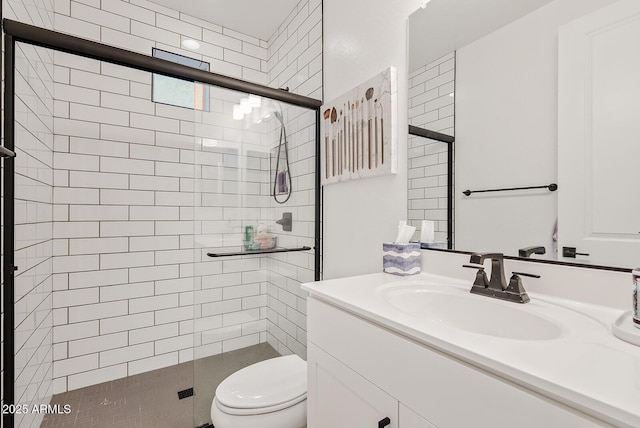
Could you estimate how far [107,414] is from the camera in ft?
5.74

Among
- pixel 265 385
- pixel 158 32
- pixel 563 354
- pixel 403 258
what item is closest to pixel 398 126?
pixel 403 258

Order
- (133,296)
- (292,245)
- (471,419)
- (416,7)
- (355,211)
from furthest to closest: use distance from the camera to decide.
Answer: (133,296)
(292,245)
(355,211)
(416,7)
(471,419)

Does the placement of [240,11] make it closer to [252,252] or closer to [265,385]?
[252,252]

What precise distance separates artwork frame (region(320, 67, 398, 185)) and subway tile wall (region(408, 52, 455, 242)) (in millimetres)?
95

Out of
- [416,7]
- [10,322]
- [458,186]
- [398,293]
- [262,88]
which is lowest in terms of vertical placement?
[10,322]

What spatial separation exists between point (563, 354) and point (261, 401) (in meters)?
1.13

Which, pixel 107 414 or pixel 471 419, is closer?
pixel 471 419

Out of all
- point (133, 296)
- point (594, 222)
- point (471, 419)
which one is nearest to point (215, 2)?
point (133, 296)

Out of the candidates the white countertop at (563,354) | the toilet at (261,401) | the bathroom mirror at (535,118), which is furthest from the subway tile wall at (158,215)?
the white countertop at (563,354)

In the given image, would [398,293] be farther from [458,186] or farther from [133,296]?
[133,296]

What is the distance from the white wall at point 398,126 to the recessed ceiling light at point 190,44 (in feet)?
3.70

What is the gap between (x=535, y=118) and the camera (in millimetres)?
950

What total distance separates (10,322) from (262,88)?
1512 millimetres

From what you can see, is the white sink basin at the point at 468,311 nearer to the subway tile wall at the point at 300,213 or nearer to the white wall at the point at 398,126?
the white wall at the point at 398,126
